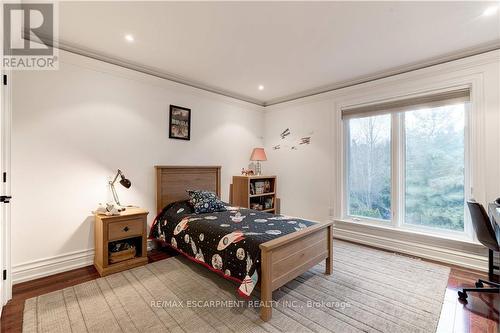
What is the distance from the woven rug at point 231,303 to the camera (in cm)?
180

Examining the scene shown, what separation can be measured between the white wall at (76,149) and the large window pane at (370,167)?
2.87 meters

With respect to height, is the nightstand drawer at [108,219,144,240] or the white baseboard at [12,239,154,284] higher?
the nightstand drawer at [108,219,144,240]

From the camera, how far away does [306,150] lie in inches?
174

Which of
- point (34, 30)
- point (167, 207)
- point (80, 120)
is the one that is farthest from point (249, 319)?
point (34, 30)

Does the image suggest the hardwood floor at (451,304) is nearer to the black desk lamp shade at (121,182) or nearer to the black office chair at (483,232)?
the black office chair at (483,232)

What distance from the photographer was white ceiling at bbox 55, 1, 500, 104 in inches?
81.4

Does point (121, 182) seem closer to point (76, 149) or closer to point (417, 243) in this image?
point (76, 149)

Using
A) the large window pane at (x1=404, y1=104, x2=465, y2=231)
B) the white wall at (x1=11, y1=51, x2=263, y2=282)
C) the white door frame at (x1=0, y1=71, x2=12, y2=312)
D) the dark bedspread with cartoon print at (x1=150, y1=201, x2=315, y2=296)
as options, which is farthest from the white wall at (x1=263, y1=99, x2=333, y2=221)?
the white door frame at (x1=0, y1=71, x2=12, y2=312)

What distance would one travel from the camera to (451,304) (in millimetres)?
2088

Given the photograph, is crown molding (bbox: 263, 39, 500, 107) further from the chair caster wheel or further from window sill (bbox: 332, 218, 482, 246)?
the chair caster wheel

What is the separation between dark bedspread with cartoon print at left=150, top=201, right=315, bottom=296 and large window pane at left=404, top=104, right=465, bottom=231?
179 cm

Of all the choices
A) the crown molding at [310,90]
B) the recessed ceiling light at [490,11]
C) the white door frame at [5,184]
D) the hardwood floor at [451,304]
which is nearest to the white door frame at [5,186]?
the white door frame at [5,184]

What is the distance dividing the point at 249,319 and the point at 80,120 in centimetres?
287

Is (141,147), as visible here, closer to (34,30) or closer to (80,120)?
(80,120)
